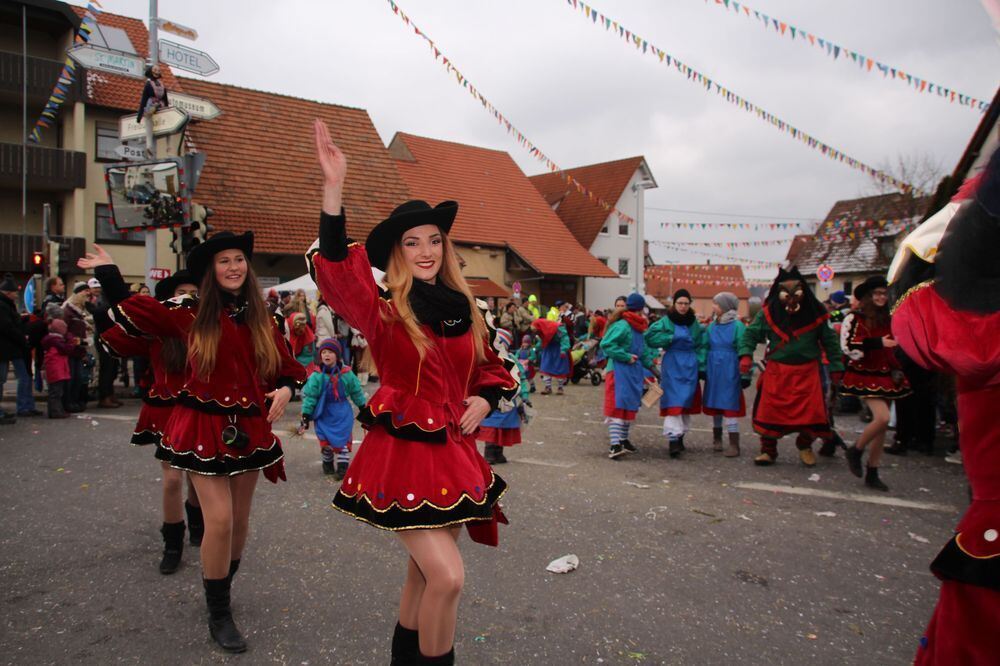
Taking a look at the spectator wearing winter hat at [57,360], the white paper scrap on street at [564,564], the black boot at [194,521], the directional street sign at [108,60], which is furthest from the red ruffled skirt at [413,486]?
the spectator wearing winter hat at [57,360]

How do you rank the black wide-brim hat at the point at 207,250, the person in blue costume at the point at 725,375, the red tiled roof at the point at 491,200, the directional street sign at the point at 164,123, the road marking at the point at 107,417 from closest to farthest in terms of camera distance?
the black wide-brim hat at the point at 207,250, the person in blue costume at the point at 725,375, the directional street sign at the point at 164,123, the road marking at the point at 107,417, the red tiled roof at the point at 491,200

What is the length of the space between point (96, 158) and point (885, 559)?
2636 centimetres

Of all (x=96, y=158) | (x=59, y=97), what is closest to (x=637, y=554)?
(x=59, y=97)

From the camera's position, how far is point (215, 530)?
3.45m

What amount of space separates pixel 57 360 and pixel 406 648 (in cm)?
979

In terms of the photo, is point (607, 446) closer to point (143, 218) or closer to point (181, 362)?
point (181, 362)

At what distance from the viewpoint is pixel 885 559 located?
4738 mm

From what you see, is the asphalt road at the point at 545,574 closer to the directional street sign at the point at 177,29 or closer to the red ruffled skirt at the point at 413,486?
the red ruffled skirt at the point at 413,486

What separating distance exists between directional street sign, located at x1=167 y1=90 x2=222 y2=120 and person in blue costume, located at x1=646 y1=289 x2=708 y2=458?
7.08 m

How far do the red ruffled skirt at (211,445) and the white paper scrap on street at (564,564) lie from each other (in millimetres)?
1853

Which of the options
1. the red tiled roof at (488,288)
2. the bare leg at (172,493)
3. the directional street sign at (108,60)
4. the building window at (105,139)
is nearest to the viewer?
the bare leg at (172,493)

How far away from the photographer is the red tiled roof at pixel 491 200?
97.7 ft

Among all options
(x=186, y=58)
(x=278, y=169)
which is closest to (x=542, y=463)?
(x=186, y=58)

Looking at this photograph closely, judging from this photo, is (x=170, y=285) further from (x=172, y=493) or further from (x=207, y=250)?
(x=172, y=493)
